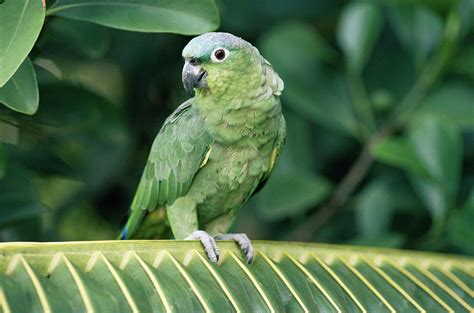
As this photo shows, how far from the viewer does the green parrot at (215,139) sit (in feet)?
4.81

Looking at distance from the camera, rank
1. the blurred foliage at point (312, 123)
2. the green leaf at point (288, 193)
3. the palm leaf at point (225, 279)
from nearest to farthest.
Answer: the palm leaf at point (225, 279) < the blurred foliage at point (312, 123) < the green leaf at point (288, 193)

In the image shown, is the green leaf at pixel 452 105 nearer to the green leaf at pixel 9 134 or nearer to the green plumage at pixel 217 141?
the green plumage at pixel 217 141

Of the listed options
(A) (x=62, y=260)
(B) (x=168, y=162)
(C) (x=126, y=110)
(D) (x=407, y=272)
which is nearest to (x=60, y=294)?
(A) (x=62, y=260)

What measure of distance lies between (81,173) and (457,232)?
1095 millimetres

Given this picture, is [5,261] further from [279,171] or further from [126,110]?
[126,110]

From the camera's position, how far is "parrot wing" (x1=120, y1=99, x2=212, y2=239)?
153 cm

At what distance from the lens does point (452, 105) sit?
227 cm

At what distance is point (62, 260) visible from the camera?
1.12 m

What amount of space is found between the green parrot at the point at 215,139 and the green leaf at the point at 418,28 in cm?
82

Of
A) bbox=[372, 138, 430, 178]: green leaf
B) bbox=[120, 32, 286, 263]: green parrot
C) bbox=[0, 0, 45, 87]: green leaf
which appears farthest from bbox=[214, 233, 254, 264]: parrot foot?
bbox=[372, 138, 430, 178]: green leaf

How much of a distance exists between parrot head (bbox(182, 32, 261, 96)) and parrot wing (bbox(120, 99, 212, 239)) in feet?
0.25

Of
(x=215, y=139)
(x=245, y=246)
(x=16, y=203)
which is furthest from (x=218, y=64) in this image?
(x=16, y=203)

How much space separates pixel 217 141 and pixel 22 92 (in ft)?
1.38

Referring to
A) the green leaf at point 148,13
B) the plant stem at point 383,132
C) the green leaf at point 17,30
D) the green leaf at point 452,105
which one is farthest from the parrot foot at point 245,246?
the green leaf at point 452,105
